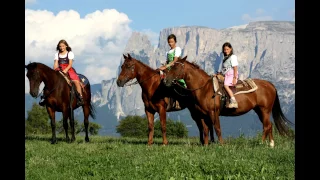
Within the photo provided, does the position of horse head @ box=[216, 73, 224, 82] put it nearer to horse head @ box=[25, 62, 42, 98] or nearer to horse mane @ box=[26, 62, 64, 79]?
horse mane @ box=[26, 62, 64, 79]

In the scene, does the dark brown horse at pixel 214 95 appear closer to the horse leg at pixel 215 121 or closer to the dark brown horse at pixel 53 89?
the horse leg at pixel 215 121

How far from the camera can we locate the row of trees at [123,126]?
2676 inches

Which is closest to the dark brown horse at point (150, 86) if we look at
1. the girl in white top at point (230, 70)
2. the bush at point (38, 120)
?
the girl in white top at point (230, 70)

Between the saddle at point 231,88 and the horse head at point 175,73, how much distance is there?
3.76ft

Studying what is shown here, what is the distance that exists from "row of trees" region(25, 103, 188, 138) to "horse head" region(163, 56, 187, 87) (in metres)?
42.1

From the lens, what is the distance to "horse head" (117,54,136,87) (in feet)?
47.7

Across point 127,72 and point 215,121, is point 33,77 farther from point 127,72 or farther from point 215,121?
point 215,121

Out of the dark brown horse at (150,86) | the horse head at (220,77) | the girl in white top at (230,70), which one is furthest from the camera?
the dark brown horse at (150,86)

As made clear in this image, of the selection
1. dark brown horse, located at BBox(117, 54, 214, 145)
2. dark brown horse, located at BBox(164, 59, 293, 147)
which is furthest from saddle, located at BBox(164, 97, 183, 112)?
dark brown horse, located at BBox(164, 59, 293, 147)

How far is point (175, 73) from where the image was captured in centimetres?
1376
